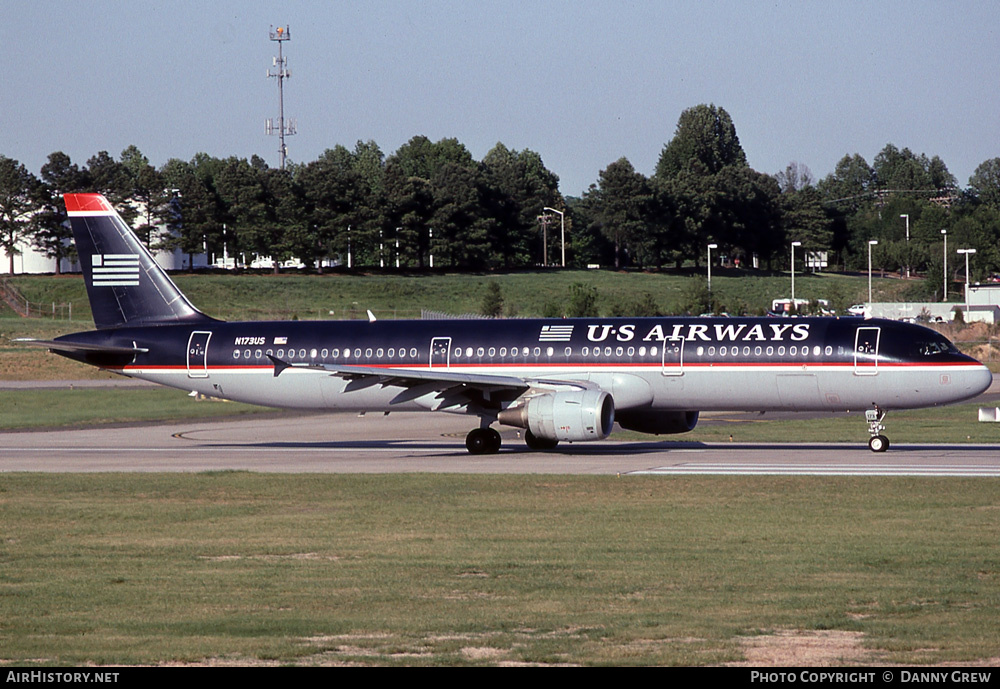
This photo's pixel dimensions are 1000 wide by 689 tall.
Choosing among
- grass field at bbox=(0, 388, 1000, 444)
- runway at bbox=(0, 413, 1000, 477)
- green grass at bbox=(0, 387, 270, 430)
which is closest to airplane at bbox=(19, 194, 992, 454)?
runway at bbox=(0, 413, 1000, 477)

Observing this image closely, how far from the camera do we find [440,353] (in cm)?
3853

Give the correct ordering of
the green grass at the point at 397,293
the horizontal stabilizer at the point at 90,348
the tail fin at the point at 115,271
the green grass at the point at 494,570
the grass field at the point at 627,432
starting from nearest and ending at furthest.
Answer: the green grass at the point at 494,570, the horizontal stabilizer at the point at 90,348, the tail fin at the point at 115,271, the grass field at the point at 627,432, the green grass at the point at 397,293

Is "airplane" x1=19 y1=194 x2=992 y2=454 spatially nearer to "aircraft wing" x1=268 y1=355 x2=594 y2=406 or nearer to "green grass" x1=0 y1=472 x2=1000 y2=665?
"aircraft wing" x1=268 y1=355 x2=594 y2=406

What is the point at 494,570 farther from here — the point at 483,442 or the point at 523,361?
the point at 523,361

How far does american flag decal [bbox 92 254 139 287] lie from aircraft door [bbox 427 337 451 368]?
1073 centimetres

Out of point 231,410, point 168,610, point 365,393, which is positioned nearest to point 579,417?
point 365,393

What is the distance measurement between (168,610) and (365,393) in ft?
78.3

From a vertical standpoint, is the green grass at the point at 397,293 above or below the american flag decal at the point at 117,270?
above

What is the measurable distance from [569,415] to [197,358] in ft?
43.5

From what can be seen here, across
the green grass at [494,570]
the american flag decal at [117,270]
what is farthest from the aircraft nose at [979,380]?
the american flag decal at [117,270]

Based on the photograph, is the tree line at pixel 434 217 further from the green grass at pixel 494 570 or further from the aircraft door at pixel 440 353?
the green grass at pixel 494 570

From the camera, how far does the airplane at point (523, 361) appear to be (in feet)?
115

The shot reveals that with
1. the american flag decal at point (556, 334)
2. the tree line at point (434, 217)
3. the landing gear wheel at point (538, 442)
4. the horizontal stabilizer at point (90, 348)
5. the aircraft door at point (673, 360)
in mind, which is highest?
the tree line at point (434, 217)

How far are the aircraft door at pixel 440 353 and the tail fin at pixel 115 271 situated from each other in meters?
8.66
